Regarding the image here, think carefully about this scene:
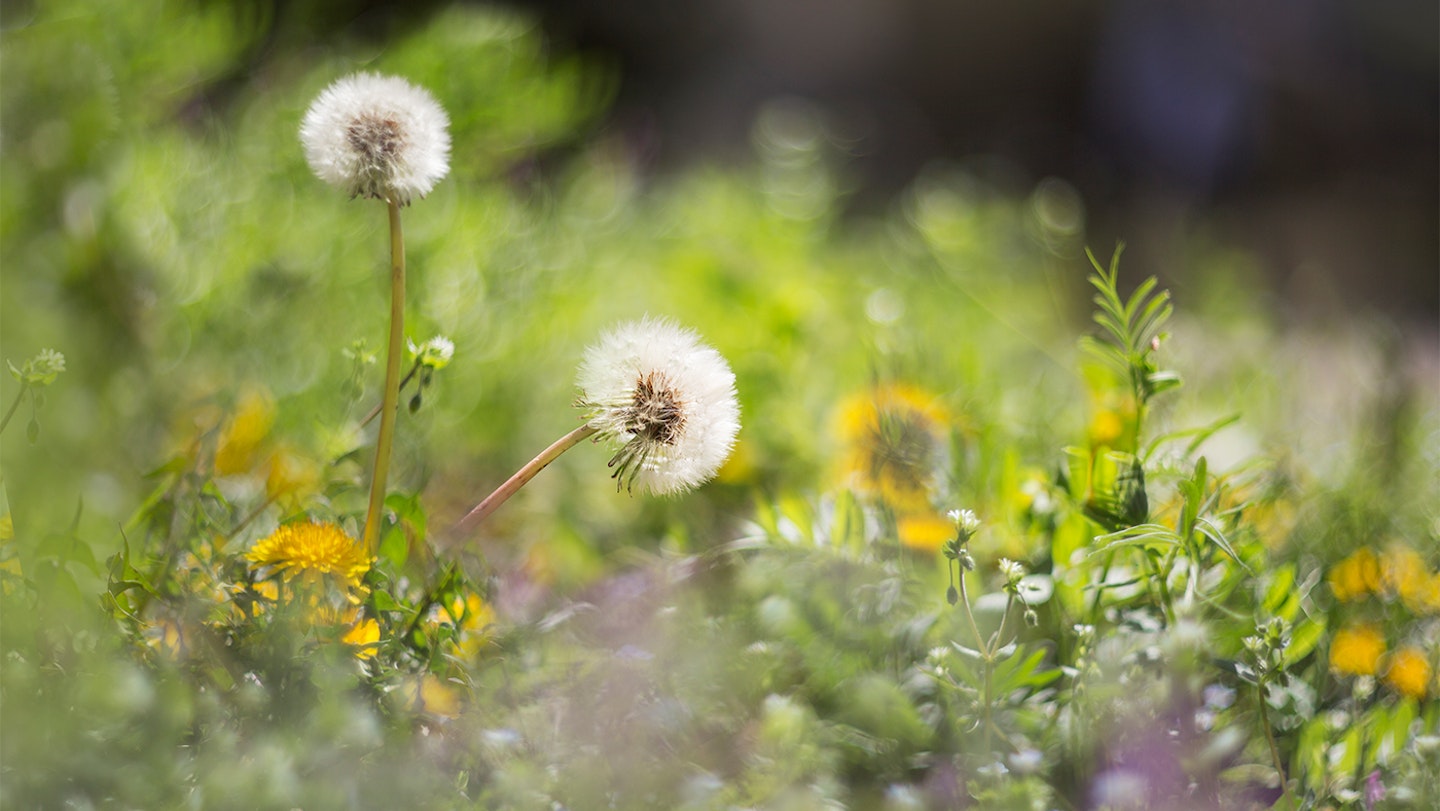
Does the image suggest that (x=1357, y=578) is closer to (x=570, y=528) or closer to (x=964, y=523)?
(x=964, y=523)

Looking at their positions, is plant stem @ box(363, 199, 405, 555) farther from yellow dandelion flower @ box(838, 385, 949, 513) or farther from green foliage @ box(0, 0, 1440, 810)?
yellow dandelion flower @ box(838, 385, 949, 513)

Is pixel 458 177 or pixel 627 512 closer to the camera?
pixel 627 512

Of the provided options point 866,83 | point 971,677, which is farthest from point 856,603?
point 866,83

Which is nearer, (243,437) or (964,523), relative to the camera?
(964,523)

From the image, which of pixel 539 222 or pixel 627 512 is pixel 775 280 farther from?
pixel 627 512

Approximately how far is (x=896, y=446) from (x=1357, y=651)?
15.0 inches

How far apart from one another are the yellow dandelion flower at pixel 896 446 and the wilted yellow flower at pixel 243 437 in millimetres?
527

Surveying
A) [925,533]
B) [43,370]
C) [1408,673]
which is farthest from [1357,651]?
[43,370]

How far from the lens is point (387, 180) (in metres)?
0.52

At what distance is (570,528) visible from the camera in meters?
0.95

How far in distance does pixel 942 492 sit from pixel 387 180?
0.52m

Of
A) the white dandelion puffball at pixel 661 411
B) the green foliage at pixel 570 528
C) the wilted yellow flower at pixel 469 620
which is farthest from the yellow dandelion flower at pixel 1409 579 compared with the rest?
the wilted yellow flower at pixel 469 620

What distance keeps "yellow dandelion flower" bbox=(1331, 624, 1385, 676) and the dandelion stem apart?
1.94 feet

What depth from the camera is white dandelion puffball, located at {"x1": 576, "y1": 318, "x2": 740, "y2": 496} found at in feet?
1.72
